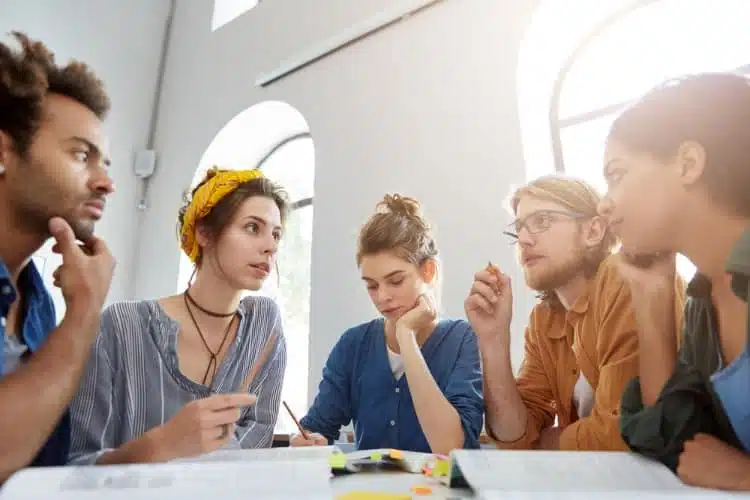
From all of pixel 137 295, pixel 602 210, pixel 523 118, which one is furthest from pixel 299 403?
pixel 602 210

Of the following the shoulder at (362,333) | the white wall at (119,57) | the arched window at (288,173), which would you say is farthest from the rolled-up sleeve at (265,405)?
the white wall at (119,57)

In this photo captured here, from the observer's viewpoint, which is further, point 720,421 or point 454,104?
point 454,104

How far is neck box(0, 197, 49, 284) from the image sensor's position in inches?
33.1

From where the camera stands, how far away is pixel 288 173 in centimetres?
341

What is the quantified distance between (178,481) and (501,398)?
650mm

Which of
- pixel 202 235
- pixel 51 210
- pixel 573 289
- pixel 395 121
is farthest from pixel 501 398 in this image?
pixel 395 121

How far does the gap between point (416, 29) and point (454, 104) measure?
1.35 ft

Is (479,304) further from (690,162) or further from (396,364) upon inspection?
(690,162)

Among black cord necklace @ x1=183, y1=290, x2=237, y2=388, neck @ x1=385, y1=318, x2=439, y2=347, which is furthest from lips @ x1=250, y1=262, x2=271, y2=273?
neck @ x1=385, y1=318, x2=439, y2=347

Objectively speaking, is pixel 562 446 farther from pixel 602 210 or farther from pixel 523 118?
pixel 523 118

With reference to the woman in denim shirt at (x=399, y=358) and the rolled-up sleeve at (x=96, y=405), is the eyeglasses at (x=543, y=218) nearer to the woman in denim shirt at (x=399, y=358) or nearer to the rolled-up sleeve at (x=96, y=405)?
the woman in denim shirt at (x=399, y=358)

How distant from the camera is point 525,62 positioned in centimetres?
198

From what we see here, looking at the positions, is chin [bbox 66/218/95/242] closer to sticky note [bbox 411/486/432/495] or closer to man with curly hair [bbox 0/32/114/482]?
man with curly hair [bbox 0/32/114/482]

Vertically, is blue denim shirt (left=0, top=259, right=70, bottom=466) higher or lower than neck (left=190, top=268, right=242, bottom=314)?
lower
